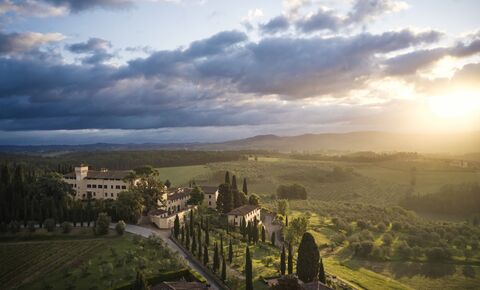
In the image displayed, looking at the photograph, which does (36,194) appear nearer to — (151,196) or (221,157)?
(151,196)

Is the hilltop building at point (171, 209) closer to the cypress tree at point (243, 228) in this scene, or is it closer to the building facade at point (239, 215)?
the building facade at point (239, 215)

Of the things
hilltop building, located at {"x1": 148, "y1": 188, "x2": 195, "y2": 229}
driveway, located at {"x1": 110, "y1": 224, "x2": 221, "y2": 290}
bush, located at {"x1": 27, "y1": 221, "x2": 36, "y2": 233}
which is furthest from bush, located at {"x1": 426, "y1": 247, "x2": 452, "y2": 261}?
bush, located at {"x1": 27, "y1": 221, "x2": 36, "y2": 233}

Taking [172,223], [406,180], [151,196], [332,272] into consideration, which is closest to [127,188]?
[151,196]

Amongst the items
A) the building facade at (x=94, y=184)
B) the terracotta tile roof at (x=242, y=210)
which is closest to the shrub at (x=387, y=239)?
the terracotta tile roof at (x=242, y=210)

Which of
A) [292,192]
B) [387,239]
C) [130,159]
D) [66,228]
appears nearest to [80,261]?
[66,228]

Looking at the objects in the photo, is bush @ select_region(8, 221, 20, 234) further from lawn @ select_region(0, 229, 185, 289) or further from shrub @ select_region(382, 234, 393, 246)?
shrub @ select_region(382, 234, 393, 246)

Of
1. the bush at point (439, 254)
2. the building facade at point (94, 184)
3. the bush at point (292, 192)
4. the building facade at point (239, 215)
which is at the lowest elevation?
the bush at point (439, 254)
